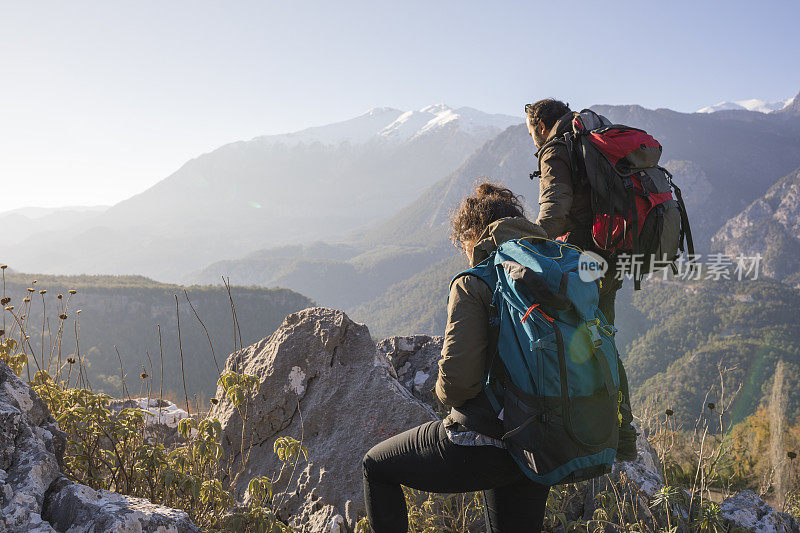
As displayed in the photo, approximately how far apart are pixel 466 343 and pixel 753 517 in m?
2.82

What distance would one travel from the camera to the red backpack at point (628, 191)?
9.27ft

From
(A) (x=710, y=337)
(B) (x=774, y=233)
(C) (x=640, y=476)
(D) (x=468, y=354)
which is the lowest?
(A) (x=710, y=337)

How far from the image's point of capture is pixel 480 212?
2248 mm

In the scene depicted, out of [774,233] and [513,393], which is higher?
[513,393]

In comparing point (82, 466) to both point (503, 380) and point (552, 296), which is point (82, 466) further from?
point (552, 296)

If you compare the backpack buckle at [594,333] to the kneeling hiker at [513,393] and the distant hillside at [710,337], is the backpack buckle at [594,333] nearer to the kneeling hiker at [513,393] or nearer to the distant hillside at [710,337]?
the kneeling hiker at [513,393]

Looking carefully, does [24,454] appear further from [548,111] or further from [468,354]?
[548,111]

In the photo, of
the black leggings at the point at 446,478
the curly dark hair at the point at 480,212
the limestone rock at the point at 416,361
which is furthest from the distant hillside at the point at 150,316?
the curly dark hair at the point at 480,212

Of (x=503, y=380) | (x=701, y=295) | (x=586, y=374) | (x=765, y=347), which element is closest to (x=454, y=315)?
(x=503, y=380)

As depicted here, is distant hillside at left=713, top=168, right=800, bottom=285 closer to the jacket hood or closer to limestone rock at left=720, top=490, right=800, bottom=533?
limestone rock at left=720, top=490, right=800, bottom=533

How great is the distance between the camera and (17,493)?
1740mm

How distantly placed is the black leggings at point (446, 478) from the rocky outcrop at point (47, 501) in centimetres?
77

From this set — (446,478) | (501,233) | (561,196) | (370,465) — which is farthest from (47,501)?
(561,196)

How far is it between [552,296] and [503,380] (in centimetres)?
38
